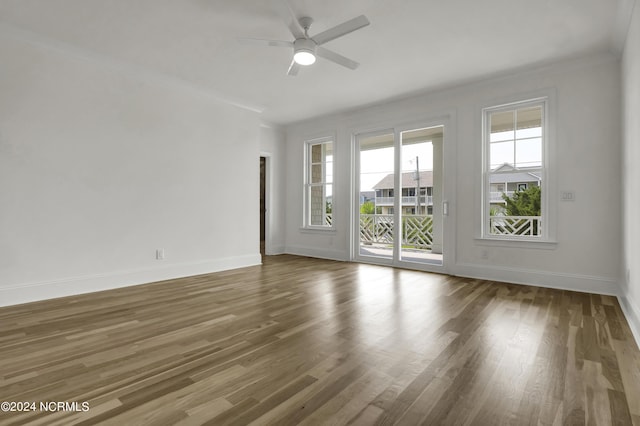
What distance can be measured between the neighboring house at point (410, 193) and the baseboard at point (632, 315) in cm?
331

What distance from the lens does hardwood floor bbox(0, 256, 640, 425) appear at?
1512mm

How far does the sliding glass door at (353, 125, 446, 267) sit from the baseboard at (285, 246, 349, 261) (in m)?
0.36

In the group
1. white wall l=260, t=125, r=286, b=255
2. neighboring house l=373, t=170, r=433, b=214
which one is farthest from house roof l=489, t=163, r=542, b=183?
white wall l=260, t=125, r=286, b=255

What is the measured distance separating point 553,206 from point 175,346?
442 centimetres

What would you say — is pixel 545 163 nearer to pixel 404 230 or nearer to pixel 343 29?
pixel 343 29

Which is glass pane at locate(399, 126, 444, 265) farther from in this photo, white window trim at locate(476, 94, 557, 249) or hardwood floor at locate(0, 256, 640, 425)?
hardwood floor at locate(0, 256, 640, 425)

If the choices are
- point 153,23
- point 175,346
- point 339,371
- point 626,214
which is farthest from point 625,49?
point 175,346

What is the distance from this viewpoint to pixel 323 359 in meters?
2.04

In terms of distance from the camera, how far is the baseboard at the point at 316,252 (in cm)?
623

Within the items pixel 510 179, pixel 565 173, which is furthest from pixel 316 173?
pixel 565 173

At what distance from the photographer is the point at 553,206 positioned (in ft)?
13.2

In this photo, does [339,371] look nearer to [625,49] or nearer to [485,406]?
[485,406]

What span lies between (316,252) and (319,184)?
1.40 m

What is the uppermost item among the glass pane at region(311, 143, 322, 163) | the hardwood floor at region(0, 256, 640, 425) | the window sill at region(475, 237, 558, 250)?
the glass pane at region(311, 143, 322, 163)
